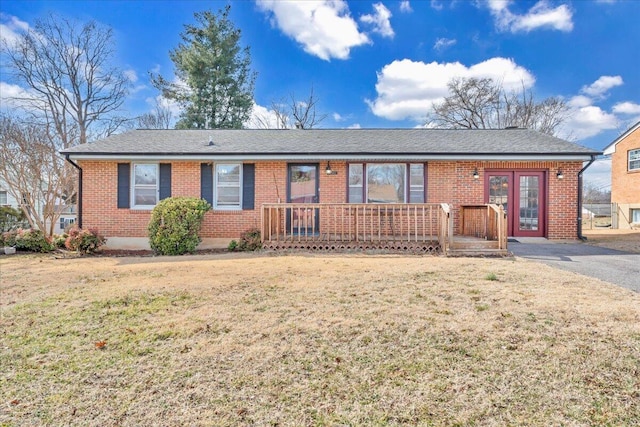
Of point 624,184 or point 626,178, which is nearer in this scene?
point 626,178

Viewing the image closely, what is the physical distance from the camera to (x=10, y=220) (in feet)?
39.7

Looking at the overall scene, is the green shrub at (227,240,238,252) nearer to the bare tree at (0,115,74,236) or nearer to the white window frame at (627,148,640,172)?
the bare tree at (0,115,74,236)

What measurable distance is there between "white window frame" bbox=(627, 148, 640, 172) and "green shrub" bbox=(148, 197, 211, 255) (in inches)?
847

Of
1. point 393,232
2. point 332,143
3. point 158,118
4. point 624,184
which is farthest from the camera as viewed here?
point 158,118

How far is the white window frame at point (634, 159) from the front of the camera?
16609mm

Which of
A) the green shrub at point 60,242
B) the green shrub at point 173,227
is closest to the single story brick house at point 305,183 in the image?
the green shrub at point 60,242

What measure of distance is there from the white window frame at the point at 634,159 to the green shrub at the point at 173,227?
21.5 metres

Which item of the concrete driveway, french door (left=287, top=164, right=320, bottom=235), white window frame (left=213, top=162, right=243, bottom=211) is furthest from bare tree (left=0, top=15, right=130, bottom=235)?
the concrete driveway

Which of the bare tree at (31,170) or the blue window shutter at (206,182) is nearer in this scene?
the blue window shutter at (206,182)

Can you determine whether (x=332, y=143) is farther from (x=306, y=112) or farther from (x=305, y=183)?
(x=306, y=112)

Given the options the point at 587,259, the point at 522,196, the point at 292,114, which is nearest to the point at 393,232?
the point at 587,259

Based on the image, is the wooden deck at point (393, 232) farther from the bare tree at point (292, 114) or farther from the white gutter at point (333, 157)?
the bare tree at point (292, 114)

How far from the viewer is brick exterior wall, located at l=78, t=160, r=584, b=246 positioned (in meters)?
9.83

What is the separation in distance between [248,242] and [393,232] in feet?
13.1
